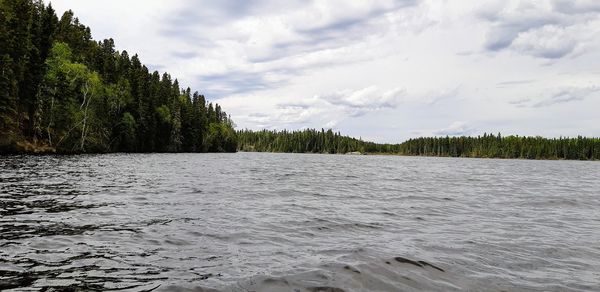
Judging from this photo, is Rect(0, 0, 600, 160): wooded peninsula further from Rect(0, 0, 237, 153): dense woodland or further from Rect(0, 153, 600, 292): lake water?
Rect(0, 153, 600, 292): lake water

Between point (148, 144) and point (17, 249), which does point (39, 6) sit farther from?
point (17, 249)

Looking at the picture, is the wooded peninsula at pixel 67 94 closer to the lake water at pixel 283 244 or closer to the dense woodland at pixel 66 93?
the dense woodland at pixel 66 93

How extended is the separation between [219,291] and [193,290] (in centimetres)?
47

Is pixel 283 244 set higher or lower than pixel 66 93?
lower

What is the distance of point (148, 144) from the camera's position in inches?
4203

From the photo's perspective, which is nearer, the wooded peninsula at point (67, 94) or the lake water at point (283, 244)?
the lake water at point (283, 244)

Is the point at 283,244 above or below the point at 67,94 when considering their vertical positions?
below

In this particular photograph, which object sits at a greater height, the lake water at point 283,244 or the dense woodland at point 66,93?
the dense woodland at point 66,93

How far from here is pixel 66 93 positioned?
2724 inches

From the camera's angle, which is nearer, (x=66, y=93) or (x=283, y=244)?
(x=283, y=244)

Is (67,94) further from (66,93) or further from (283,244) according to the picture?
(283,244)

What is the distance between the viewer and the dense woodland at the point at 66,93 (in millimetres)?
60969

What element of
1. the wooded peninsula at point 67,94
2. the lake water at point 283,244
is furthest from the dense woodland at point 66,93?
the lake water at point 283,244

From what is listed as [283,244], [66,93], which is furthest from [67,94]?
[283,244]
